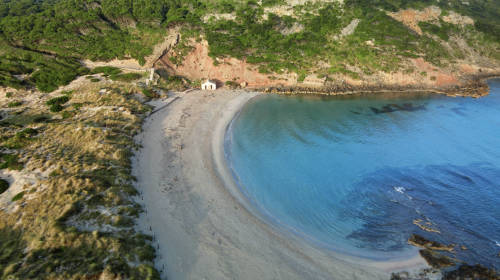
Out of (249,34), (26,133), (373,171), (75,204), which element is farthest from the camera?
(249,34)

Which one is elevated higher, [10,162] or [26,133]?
[26,133]

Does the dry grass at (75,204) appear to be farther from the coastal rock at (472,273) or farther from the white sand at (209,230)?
the coastal rock at (472,273)

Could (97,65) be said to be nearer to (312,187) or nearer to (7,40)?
(7,40)

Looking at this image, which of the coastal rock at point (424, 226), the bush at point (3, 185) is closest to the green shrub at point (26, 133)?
the bush at point (3, 185)

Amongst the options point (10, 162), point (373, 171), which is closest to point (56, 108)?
point (10, 162)

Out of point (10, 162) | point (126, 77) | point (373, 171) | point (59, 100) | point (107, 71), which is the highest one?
point (107, 71)

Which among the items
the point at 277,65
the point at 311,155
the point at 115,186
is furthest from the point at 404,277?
the point at 277,65

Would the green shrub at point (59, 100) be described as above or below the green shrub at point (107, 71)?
below

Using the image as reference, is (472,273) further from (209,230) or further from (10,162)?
(10,162)
